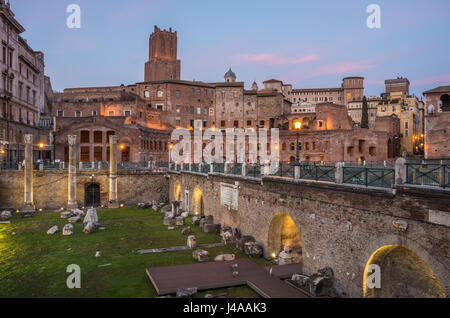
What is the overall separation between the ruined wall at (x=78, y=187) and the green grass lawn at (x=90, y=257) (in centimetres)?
785

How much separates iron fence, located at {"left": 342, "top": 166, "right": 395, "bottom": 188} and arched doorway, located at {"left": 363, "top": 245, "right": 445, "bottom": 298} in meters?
1.93

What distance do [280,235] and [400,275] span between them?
273 inches

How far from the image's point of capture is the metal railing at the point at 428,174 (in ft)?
29.0

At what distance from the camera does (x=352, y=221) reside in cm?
1163

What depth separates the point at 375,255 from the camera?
10930 millimetres

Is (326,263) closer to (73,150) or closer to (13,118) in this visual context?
(73,150)

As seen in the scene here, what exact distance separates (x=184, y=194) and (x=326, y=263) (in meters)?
21.3

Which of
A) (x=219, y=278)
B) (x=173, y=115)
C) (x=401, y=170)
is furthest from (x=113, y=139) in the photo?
(x=173, y=115)

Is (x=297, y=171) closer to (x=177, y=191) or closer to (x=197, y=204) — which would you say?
(x=197, y=204)

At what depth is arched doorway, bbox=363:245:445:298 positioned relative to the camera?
34.7ft

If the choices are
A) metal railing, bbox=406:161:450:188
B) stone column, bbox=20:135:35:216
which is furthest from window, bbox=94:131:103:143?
metal railing, bbox=406:161:450:188
